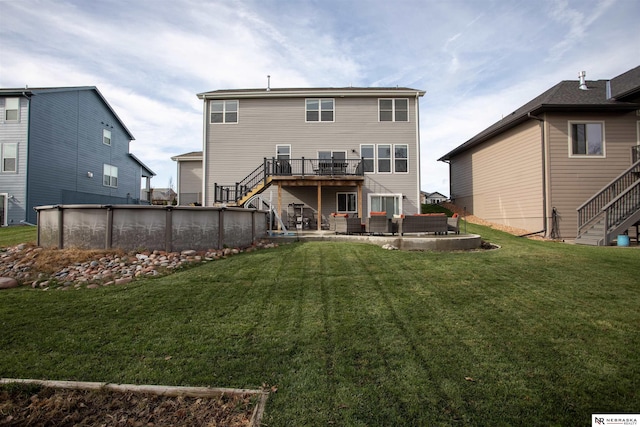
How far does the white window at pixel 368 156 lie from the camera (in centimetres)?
1620

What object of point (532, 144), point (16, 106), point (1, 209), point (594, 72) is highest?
point (594, 72)

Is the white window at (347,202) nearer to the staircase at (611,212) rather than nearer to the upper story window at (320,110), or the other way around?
Result: the upper story window at (320,110)

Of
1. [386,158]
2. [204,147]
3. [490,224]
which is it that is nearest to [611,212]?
[490,224]

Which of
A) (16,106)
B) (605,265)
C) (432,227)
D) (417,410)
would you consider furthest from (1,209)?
(605,265)

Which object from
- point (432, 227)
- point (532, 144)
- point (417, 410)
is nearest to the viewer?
point (417, 410)

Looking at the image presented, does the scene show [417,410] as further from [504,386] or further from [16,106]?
[16,106]

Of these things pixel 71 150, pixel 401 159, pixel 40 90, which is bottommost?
pixel 401 159

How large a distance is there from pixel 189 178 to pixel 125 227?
12643mm

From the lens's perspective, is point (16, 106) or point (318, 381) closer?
point (318, 381)

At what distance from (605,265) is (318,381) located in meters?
7.07

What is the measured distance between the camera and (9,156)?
53.0 ft

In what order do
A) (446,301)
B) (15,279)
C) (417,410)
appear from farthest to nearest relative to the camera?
(15,279), (446,301), (417,410)

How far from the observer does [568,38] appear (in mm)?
11625

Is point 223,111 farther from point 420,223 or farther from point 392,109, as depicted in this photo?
point 420,223
